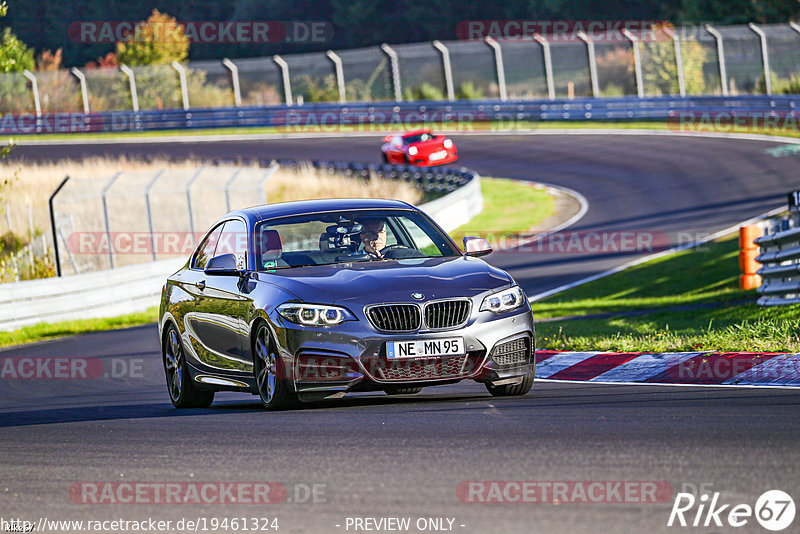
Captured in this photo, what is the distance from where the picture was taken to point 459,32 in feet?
244

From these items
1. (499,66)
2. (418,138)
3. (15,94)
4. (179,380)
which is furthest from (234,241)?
(15,94)

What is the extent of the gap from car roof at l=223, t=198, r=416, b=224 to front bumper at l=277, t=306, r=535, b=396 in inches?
57.7

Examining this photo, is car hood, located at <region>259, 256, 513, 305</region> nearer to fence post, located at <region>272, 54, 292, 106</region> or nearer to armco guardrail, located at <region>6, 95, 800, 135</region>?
armco guardrail, located at <region>6, 95, 800, 135</region>

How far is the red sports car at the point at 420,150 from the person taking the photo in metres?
40.8

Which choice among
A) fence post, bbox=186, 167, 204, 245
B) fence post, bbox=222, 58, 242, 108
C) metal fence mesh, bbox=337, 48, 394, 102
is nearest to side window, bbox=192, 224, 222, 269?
fence post, bbox=186, 167, 204, 245

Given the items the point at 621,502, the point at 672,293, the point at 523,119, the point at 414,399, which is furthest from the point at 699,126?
the point at 621,502

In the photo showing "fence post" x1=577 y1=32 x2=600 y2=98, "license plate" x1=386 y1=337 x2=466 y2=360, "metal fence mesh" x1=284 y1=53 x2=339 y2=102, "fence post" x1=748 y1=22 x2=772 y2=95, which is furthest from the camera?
"metal fence mesh" x1=284 y1=53 x2=339 y2=102

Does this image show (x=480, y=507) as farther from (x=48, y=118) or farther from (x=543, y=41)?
(x=48, y=118)

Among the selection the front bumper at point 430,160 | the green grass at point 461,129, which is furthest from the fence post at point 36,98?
the front bumper at point 430,160

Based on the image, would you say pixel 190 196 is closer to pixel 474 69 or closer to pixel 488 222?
pixel 488 222

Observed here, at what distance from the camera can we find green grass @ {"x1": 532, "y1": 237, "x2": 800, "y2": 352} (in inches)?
435

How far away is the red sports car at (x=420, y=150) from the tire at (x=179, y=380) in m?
30.3

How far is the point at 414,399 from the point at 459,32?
66770 mm

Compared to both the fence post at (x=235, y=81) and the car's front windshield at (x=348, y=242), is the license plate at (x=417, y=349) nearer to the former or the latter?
the car's front windshield at (x=348, y=242)
